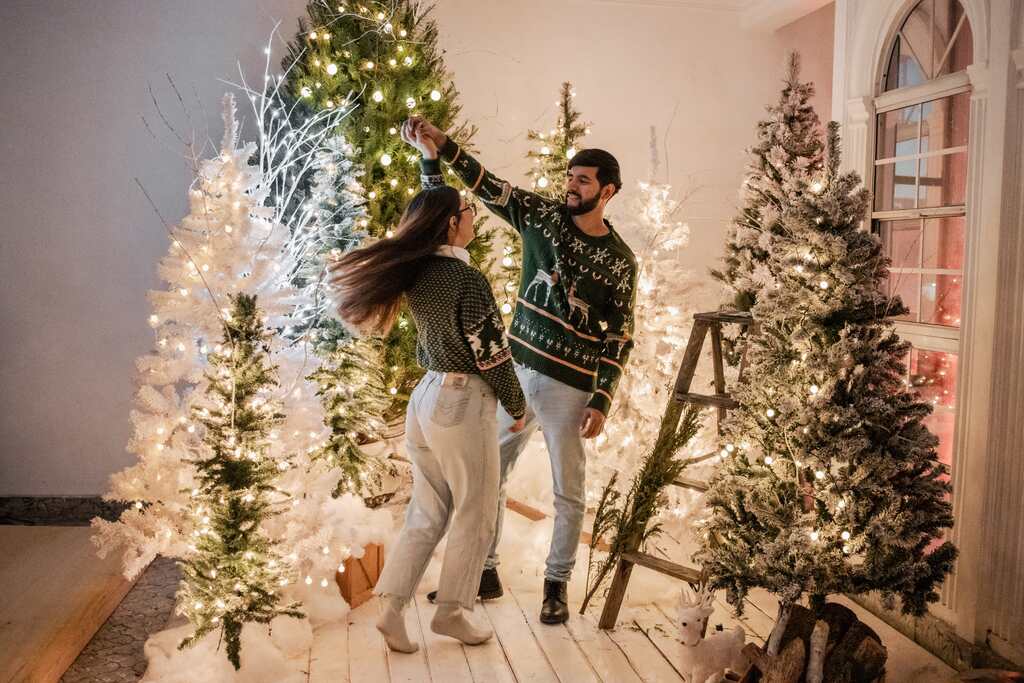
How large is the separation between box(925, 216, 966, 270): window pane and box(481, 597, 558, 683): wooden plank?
2.23 meters

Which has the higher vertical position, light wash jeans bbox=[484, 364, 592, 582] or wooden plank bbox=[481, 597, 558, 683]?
light wash jeans bbox=[484, 364, 592, 582]

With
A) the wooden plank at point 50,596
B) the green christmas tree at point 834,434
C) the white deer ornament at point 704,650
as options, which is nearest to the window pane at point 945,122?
the green christmas tree at point 834,434

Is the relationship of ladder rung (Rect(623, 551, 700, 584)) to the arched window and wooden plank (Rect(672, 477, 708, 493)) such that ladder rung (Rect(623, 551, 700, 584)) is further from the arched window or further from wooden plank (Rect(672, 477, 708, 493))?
the arched window

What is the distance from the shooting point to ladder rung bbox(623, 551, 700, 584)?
134 inches

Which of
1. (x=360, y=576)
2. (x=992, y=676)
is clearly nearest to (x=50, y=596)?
(x=360, y=576)

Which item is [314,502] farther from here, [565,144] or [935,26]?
[935,26]

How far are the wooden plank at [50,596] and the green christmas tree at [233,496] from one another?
0.61 metres

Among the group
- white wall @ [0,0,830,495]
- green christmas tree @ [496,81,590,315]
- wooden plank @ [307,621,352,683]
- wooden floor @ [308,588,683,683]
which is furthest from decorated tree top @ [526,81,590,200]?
wooden plank @ [307,621,352,683]

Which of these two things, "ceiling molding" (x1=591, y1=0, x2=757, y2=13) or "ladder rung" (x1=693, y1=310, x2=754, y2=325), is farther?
"ceiling molding" (x1=591, y1=0, x2=757, y2=13)

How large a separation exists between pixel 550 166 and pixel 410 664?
8.26 feet

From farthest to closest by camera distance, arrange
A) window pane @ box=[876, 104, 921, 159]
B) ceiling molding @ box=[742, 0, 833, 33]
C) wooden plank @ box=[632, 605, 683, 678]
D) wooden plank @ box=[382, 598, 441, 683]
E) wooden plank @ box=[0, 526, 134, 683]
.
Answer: ceiling molding @ box=[742, 0, 833, 33] → window pane @ box=[876, 104, 921, 159] → wooden plank @ box=[632, 605, 683, 678] → wooden plank @ box=[0, 526, 134, 683] → wooden plank @ box=[382, 598, 441, 683]

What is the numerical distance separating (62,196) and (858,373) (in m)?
4.01

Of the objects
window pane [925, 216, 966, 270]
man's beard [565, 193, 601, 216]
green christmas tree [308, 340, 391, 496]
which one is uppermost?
man's beard [565, 193, 601, 216]

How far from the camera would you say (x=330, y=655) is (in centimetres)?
324
